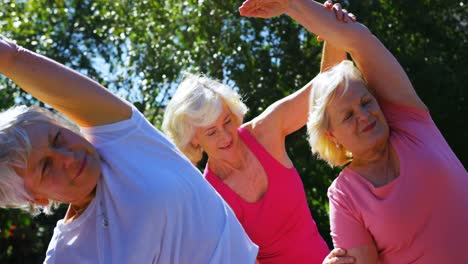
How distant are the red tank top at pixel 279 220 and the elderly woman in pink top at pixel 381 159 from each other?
2.01ft

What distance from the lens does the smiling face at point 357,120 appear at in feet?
10.4

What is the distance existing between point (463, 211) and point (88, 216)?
1293mm

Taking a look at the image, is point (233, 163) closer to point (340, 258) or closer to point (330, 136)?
point (330, 136)

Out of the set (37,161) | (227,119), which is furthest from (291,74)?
(37,161)

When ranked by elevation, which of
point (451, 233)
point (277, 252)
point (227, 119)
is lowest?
point (277, 252)

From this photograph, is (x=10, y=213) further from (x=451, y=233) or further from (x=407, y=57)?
(x=451, y=233)

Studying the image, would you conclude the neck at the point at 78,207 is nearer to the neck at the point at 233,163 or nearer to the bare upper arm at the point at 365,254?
the bare upper arm at the point at 365,254

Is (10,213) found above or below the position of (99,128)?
below

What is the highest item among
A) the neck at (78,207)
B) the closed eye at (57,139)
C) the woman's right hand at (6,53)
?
the woman's right hand at (6,53)

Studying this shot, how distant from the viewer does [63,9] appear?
719cm

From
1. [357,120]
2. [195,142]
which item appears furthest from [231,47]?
[357,120]

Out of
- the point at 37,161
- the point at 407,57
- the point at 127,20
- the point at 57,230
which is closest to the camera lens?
the point at 37,161

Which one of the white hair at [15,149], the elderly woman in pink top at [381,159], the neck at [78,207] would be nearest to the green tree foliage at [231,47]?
the elderly woman in pink top at [381,159]

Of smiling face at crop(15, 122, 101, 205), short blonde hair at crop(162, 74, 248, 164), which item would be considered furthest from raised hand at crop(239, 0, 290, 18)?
smiling face at crop(15, 122, 101, 205)
